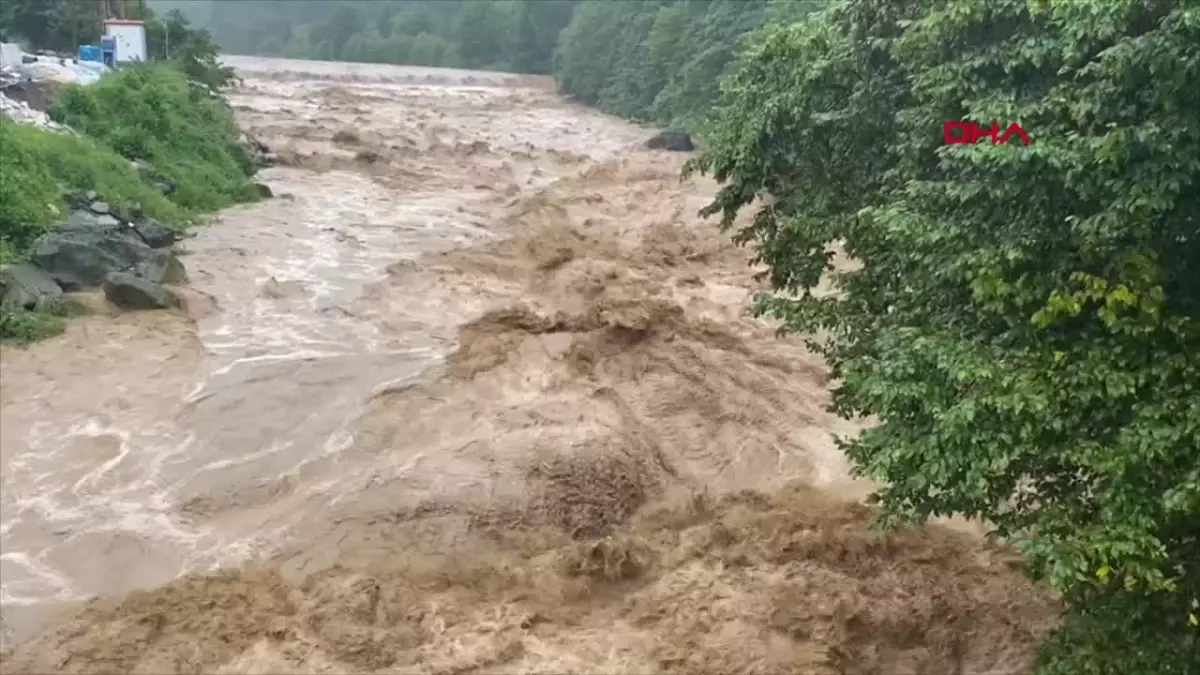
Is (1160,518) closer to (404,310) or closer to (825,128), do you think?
(825,128)

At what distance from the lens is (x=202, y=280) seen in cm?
1638

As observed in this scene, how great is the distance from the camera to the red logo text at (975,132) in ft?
19.7

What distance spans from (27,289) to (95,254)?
138 cm

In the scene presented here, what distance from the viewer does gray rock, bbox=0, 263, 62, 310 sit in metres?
13.7

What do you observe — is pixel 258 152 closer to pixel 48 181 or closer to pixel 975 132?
pixel 48 181

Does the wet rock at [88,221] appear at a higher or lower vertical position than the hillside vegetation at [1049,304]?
lower

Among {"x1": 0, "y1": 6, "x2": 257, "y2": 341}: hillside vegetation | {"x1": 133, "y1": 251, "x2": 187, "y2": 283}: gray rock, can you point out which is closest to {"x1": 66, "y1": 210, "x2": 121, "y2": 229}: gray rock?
{"x1": 0, "y1": 6, "x2": 257, "y2": 341}: hillside vegetation

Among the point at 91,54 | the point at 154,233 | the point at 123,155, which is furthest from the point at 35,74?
the point at 154,233

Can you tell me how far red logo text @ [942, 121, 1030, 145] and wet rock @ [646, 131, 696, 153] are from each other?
2845 centimetres

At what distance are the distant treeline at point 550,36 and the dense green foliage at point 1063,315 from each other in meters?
25.5

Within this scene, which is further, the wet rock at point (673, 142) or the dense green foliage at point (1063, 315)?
the wet rock at point (673, 142)

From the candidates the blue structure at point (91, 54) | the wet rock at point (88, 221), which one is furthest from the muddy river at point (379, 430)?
the blue structure at point (91, 54)

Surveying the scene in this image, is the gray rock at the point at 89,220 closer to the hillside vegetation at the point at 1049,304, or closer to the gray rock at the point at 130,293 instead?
the gray rock at the point at 130,293

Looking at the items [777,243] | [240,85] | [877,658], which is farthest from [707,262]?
[240,85]
